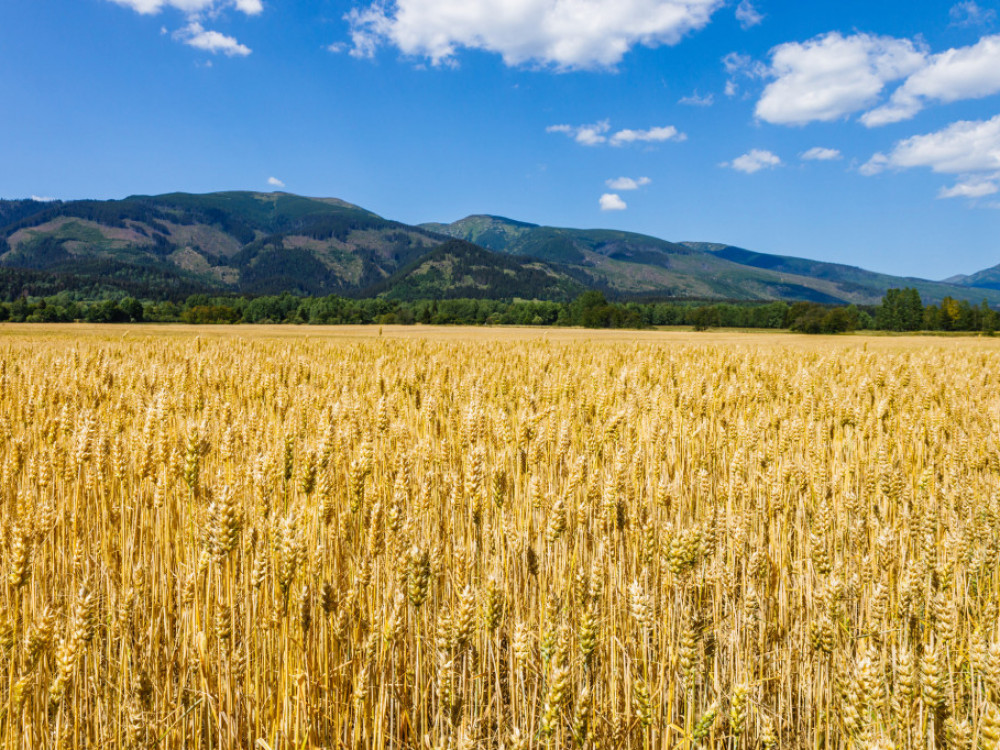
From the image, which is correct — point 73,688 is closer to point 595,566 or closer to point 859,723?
point 595,566

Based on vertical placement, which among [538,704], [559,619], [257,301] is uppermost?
[257,301]

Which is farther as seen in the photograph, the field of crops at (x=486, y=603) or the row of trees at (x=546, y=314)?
the row of trees at (x=546, y=314)

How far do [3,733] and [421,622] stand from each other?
53.7 inches

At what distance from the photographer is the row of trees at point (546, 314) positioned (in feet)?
249

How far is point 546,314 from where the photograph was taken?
11275 centimetres

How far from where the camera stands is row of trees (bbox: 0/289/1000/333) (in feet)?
249

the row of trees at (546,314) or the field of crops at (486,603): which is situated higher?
the row of trees at (546,314)

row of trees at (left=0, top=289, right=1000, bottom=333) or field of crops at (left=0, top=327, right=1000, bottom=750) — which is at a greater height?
row of trees at (left=0, top=289, right=1000, bottom=333)

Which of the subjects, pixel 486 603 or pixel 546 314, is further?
pixel 546 314

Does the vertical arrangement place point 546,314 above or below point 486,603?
above

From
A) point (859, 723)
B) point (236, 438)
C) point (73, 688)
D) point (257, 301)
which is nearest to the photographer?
point (859, 723)

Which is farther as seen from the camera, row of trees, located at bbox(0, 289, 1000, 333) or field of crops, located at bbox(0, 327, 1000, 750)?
row of trees, located at bbox(0, 289, 1000, 333)

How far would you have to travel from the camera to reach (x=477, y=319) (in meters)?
118

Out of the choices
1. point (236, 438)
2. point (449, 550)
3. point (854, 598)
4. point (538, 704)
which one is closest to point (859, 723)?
point (538, 704)
